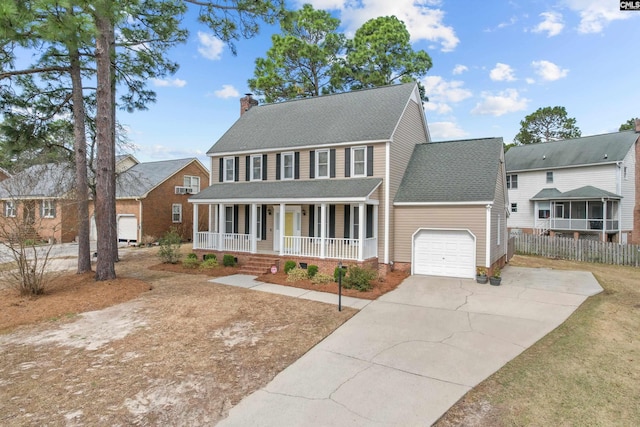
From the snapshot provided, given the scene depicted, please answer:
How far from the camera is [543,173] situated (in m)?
29.4

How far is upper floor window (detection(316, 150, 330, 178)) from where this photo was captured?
15711mm

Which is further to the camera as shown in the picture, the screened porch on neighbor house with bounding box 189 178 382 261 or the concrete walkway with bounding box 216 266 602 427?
the screened porch on neighbor house with bounding box 189 178 382 261

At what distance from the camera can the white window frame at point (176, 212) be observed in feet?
87.5

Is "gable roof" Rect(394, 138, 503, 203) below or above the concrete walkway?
above

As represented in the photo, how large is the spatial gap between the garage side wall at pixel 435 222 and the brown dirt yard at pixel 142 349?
241 inches

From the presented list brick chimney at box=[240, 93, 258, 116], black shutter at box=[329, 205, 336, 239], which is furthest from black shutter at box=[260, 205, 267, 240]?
brick chimney at box=[240, 93, 258, 116]

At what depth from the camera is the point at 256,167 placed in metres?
17.6

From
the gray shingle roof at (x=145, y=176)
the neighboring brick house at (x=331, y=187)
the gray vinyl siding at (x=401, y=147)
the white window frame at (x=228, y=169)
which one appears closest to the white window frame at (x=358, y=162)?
the neighboring brick house at (x=331, y=187)

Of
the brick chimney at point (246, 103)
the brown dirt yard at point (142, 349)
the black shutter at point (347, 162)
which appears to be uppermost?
the brick chimney at point (246, 103)

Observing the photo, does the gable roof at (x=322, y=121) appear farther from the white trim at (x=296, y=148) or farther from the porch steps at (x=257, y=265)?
the porch steps at (x=257, y=265)

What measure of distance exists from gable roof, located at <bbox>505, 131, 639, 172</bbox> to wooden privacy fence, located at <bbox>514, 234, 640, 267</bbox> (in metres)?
10.7

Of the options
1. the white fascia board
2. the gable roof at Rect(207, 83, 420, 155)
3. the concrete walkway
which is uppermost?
the gable roof at Rect(207, 83, 420, 155)

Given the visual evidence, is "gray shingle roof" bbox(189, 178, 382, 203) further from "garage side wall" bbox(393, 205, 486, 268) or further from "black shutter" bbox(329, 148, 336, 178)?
"garage side wall" bbox(393, 205, 486, 268)

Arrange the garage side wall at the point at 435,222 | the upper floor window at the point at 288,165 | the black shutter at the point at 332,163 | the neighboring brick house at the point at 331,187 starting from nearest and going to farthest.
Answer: the garage side wall at the point at 435,222
the neighboring brick house at the point at 331,187
the black shutter at the point at 332,163
the upper floor window at the point at 288,165
